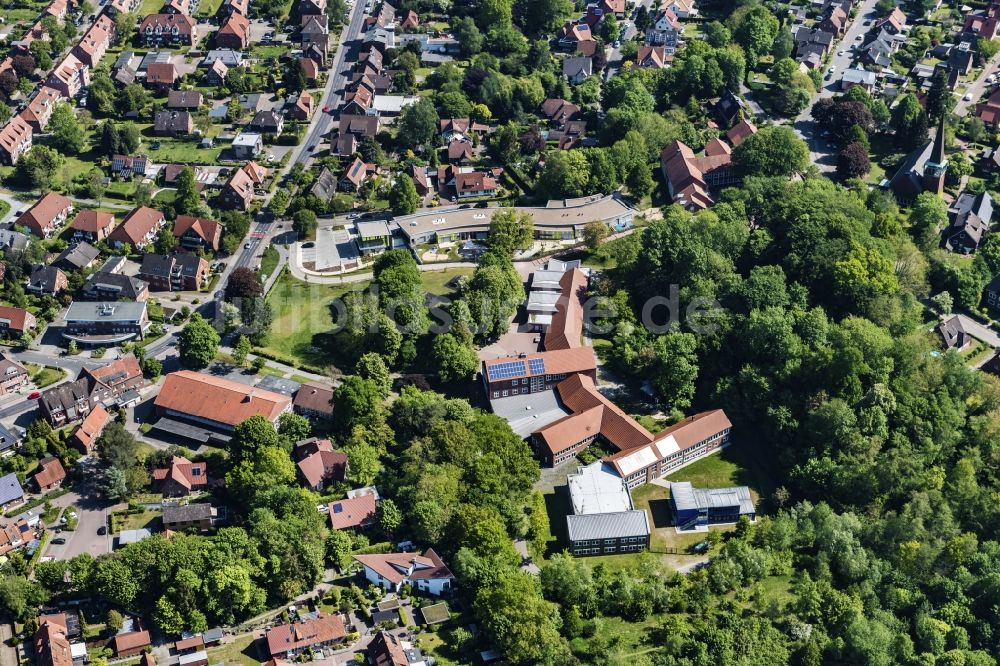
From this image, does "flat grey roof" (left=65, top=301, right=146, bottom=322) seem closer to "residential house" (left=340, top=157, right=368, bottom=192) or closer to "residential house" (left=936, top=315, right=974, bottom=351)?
"residential house" (left=340, top=157, right=368, bottom=192)

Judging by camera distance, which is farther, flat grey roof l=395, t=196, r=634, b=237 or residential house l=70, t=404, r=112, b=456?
flat grey roof l=395, t=196, r=634, b=237

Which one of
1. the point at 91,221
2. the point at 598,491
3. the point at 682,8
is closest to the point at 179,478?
the point at 598,491

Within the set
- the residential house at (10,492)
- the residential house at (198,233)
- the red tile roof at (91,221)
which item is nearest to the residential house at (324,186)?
the residential house at (198,233)

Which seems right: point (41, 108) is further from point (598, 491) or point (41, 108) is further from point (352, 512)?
point (598, 491)

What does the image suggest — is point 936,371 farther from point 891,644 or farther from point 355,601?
point 355,601

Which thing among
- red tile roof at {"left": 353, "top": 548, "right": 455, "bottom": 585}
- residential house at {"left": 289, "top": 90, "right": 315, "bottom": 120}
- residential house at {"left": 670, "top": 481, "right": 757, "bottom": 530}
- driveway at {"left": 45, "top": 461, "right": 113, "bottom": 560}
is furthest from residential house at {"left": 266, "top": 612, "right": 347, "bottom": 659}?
residential house at {"left": 289, "top": 90, "right": 315, "bottom": 120}

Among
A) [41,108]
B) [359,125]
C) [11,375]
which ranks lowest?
[11,375]
